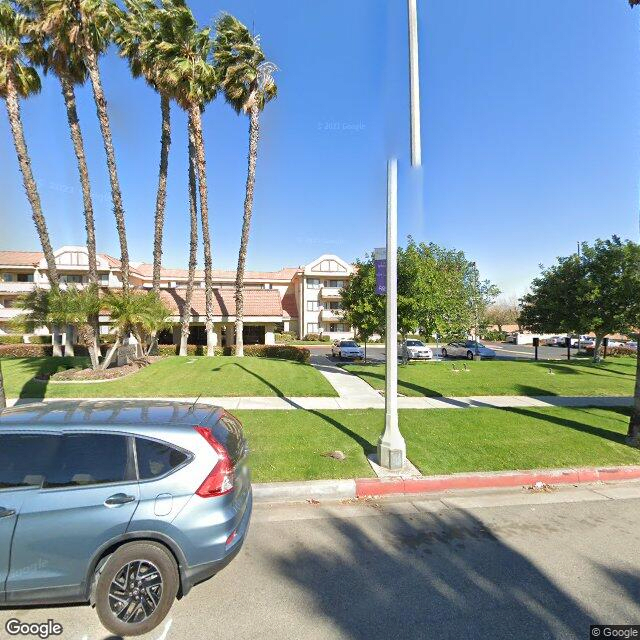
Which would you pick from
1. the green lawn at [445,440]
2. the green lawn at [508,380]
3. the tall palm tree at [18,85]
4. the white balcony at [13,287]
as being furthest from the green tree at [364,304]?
the white balcony at [13,287]

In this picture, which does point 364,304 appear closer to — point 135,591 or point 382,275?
point 382,275

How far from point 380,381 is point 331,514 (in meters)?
8.75

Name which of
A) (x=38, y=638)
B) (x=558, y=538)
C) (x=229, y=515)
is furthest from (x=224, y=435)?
(x=558, y=538)

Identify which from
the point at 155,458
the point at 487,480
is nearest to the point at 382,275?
the point at 487,480

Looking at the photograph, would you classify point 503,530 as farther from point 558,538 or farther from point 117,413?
point 117,413

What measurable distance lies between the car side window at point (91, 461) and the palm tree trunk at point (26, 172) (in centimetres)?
1538

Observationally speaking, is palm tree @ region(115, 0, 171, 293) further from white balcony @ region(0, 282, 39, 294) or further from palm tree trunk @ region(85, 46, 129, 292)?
white balcony @ region(0, 282, 39, 294)

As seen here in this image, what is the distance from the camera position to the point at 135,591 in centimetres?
285

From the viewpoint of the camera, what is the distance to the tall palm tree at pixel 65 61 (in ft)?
47.6

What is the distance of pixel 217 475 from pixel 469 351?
26.4 meters

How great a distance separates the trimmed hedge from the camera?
19533 millimetres

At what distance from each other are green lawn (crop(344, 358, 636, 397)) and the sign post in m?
5.67

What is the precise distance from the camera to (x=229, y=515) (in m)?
3.06

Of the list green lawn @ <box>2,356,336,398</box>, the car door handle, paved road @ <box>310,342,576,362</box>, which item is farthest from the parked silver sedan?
the car door handle
